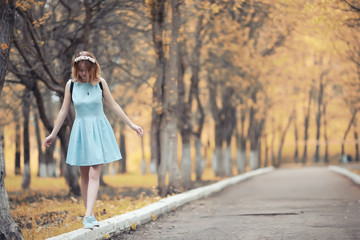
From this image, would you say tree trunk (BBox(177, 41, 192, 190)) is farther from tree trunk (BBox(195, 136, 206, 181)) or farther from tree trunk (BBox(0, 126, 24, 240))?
tree trunk (BBox(0, 126, 24, 240))

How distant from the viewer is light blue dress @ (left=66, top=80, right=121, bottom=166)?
689cm

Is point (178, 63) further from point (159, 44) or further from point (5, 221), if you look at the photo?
point (5, 221)

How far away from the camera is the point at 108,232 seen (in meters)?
7.66

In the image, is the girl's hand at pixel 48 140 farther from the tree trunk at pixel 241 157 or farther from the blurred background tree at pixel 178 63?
Result: the tree trunk at pixel 241 157

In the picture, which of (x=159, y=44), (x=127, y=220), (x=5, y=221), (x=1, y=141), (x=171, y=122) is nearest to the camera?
(x=5, y=221)

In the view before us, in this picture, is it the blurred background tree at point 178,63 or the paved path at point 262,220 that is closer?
the paved path at point 262,220

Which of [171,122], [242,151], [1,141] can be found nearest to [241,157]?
[242,151]

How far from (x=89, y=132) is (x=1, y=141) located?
0.99m

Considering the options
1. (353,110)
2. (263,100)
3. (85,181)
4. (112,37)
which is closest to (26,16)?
(112,37)

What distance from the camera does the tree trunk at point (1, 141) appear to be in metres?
6.32

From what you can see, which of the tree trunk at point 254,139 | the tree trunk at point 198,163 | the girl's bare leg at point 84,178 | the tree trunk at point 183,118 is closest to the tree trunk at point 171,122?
the tree trunk at point 183,118

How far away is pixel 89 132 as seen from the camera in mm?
6871

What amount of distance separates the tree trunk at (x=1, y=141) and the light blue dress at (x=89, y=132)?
81 cm

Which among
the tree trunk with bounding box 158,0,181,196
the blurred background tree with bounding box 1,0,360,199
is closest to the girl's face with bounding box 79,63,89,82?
the blurred background tree with bounding box 1,0,360,199
